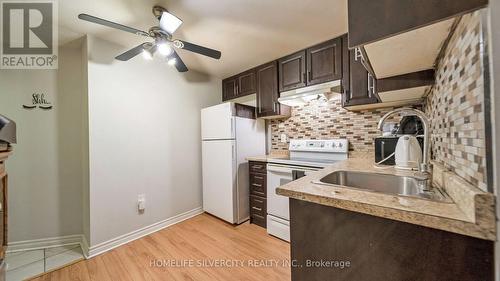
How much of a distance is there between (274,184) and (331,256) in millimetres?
1384

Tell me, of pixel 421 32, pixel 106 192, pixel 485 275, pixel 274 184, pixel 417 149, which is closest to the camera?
pixel 485 275

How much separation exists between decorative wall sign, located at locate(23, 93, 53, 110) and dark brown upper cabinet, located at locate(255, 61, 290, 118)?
2.39 meters

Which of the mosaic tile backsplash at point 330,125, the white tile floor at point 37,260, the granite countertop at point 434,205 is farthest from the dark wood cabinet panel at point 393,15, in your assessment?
the white tile floor at point 37,260

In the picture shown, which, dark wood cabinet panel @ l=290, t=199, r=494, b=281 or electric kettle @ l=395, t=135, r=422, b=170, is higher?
electric kettle @ l=395, t=135, r=422, b=170

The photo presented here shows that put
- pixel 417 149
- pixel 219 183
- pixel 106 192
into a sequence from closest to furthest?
pixel 417 149
pixel 106 192
pixel 219 183

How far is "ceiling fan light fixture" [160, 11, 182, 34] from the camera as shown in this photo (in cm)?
140

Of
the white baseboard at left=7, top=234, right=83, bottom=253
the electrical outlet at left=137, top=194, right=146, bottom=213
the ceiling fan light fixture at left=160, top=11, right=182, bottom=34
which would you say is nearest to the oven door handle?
the electrical outlet at left=137, top=194, right=146, bottom=213

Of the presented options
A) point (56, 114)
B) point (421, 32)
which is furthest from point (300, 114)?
point (56, 114)

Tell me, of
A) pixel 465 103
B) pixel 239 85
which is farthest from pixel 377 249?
pixel 239 85

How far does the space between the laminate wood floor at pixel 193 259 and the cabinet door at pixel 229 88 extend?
79.3 inches

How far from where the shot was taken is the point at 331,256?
0.82 meters

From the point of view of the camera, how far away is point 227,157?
2457mm

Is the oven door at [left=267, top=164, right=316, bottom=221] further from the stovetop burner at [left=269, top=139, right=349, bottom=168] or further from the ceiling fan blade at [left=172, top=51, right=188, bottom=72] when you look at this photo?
the ceiling fan blade at [left=172, top=51, right=188, bottom=72]

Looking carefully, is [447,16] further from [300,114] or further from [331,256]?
[300,114]
